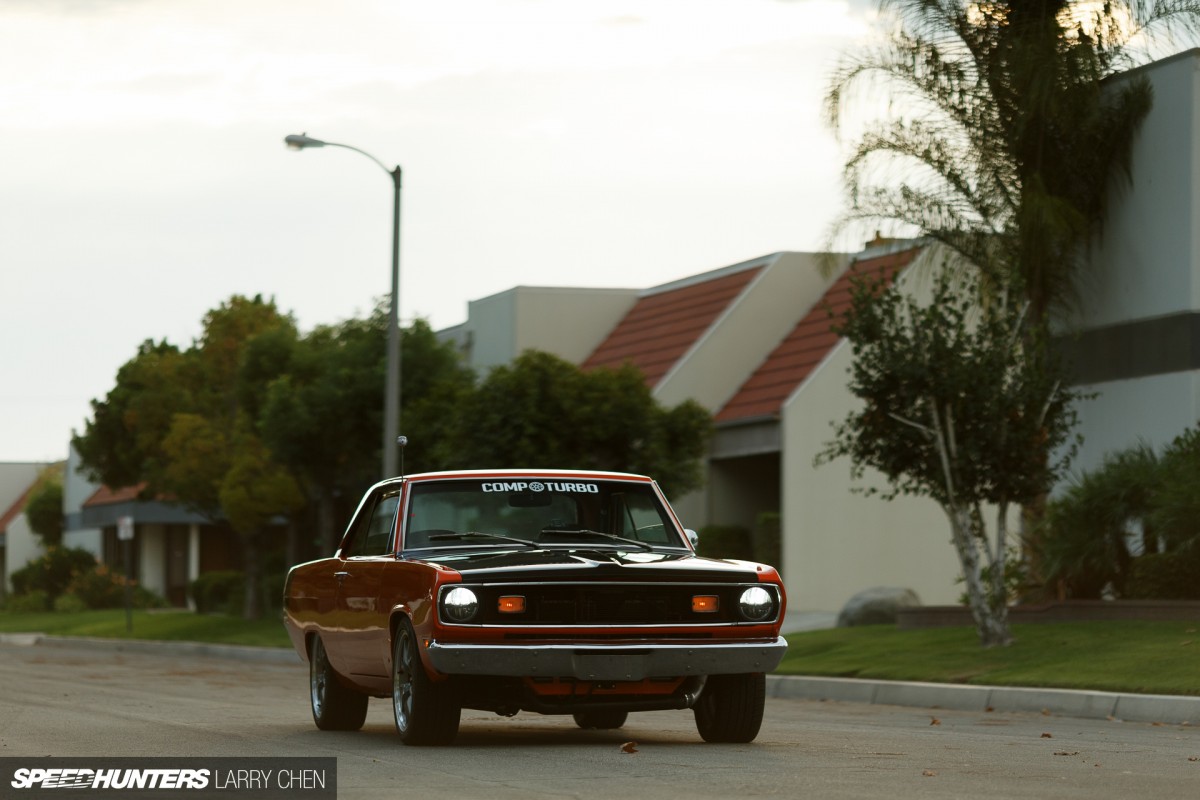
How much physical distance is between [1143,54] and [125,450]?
3278cm

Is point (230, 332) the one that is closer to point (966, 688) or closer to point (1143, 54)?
point (1143, 54)

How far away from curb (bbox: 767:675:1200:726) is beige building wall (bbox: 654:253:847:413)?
17.0 metres

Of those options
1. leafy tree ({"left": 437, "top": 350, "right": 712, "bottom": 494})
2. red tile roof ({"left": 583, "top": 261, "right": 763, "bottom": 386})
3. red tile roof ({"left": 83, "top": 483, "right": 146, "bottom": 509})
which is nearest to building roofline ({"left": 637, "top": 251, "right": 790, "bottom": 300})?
red tile roof ({"left": 583, "top": 261, "right": 763, "bottom": 386})

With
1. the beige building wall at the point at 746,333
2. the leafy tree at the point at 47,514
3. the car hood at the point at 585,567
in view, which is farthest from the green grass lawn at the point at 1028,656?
the leafy tree at the point at 47,514

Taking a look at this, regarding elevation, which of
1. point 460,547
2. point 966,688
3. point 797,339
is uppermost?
point 797,339

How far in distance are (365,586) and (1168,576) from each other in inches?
466

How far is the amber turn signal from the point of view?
34.8 ft

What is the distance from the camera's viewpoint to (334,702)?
41.8ft

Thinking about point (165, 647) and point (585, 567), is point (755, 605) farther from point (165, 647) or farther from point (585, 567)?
point (165, 647)

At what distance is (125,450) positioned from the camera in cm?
5091

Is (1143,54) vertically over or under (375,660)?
over

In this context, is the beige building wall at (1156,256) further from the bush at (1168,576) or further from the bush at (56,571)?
the bush at (56,571)

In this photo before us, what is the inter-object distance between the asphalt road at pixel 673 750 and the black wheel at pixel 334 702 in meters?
0.18

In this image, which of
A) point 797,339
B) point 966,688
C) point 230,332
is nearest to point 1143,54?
point 966,688
